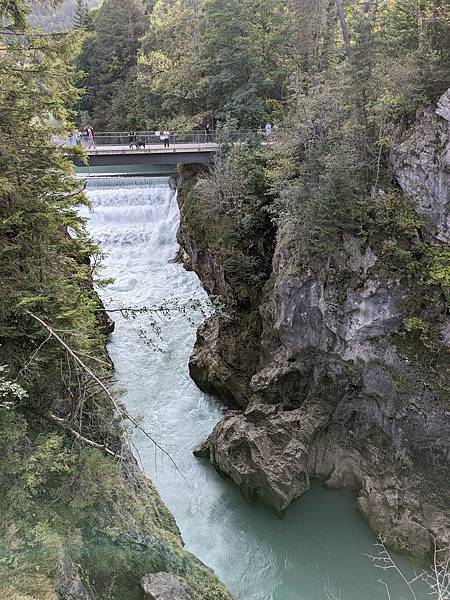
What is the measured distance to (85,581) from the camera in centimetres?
661

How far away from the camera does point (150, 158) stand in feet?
68.7

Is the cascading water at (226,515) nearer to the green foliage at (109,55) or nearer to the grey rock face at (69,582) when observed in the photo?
the grey rock face at (69,582)

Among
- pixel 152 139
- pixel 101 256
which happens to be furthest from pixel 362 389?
pixel 152 139

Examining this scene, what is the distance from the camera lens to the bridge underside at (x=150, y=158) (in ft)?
68.2

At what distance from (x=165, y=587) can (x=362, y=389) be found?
24.6ft

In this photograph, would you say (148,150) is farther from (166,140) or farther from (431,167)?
(431,167)

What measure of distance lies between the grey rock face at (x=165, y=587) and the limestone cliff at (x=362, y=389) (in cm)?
529

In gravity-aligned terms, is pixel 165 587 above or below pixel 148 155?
below

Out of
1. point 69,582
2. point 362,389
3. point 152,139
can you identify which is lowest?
point 362,389

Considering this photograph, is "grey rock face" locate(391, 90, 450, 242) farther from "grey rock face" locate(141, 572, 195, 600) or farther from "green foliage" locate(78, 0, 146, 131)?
"green foliage" locate(78, 0, 146, 131)

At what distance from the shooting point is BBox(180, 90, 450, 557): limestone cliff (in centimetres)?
1104

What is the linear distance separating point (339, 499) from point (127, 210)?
20.6 meters

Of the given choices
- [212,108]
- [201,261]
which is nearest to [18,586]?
[201,261]

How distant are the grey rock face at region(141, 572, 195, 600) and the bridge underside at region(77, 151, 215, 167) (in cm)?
1793
